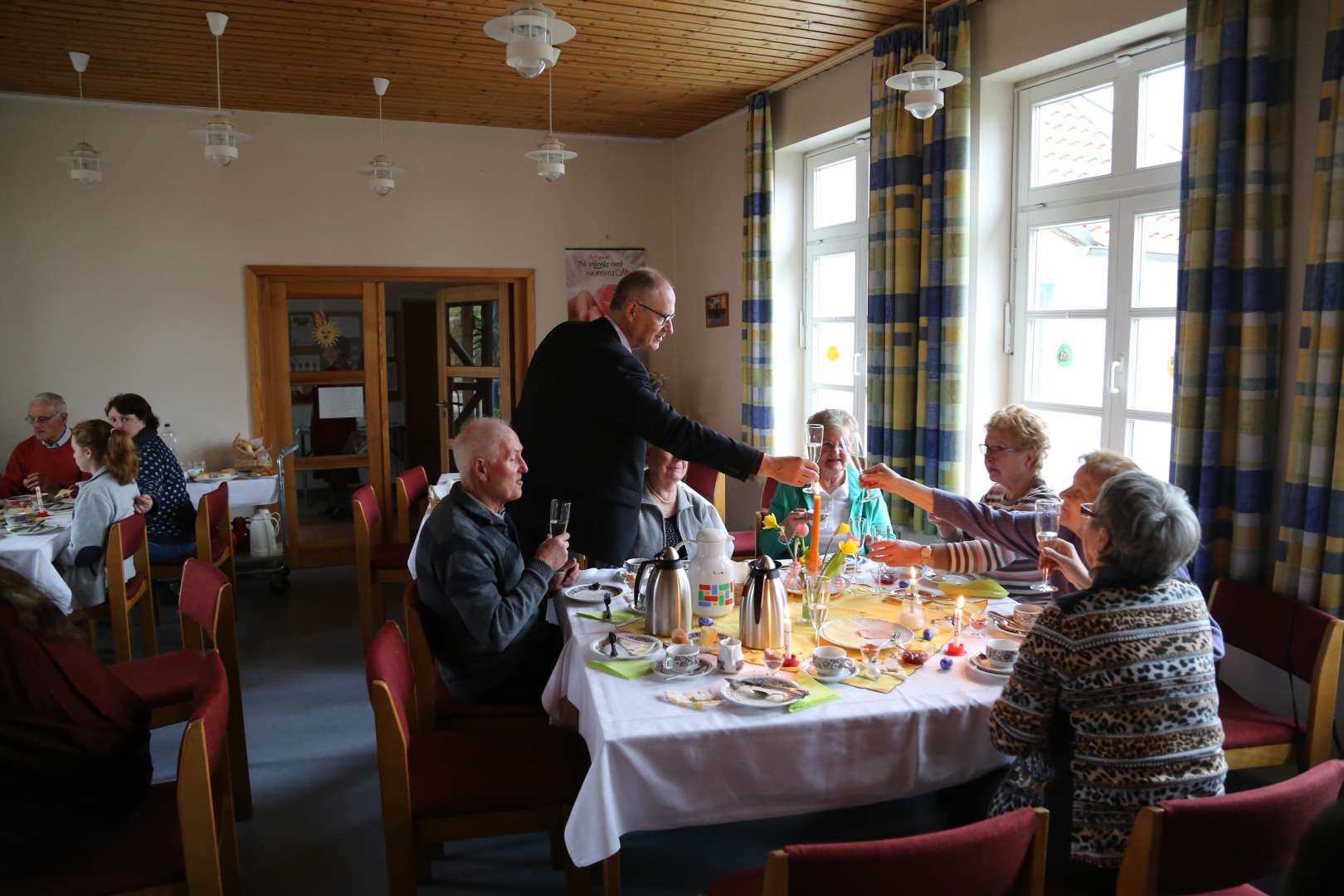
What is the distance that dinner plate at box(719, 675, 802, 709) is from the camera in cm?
196

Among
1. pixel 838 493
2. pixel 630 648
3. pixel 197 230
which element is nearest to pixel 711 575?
pixel 630 648

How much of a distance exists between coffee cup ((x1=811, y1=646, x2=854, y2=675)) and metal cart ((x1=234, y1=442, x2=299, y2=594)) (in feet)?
15.3

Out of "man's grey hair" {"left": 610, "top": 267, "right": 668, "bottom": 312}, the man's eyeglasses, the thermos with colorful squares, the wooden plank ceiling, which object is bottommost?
the thermos with colorful squares

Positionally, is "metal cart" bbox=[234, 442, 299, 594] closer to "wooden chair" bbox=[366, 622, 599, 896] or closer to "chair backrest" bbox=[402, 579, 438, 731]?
"chair backrest" bbox=[402, 579, 438, 731]

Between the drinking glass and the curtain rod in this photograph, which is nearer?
the drinking glass

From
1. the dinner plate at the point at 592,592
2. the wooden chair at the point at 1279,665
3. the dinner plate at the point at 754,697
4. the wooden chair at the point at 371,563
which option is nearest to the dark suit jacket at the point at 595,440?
the dinner plate at the point at 592,592

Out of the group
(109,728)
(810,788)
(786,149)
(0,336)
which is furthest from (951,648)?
(0,336)

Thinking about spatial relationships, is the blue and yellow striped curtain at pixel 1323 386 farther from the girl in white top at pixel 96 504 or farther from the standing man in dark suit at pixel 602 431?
the girl in white top at pixel 96 504

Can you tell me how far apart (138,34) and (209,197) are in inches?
68.3

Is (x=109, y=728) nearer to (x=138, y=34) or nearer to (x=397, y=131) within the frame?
(x=138, y=34)

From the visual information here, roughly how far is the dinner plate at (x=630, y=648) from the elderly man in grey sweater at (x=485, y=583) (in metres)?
0.33

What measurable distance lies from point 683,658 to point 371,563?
2.76 meters

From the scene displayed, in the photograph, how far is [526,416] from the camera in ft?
10.6

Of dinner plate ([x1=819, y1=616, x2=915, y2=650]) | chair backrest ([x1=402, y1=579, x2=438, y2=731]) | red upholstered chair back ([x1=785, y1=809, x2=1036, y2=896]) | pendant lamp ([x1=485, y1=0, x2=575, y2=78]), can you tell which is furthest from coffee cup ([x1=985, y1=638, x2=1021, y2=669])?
pendant lamp ([x1=485, y1=0, x2=575, y2=78])
